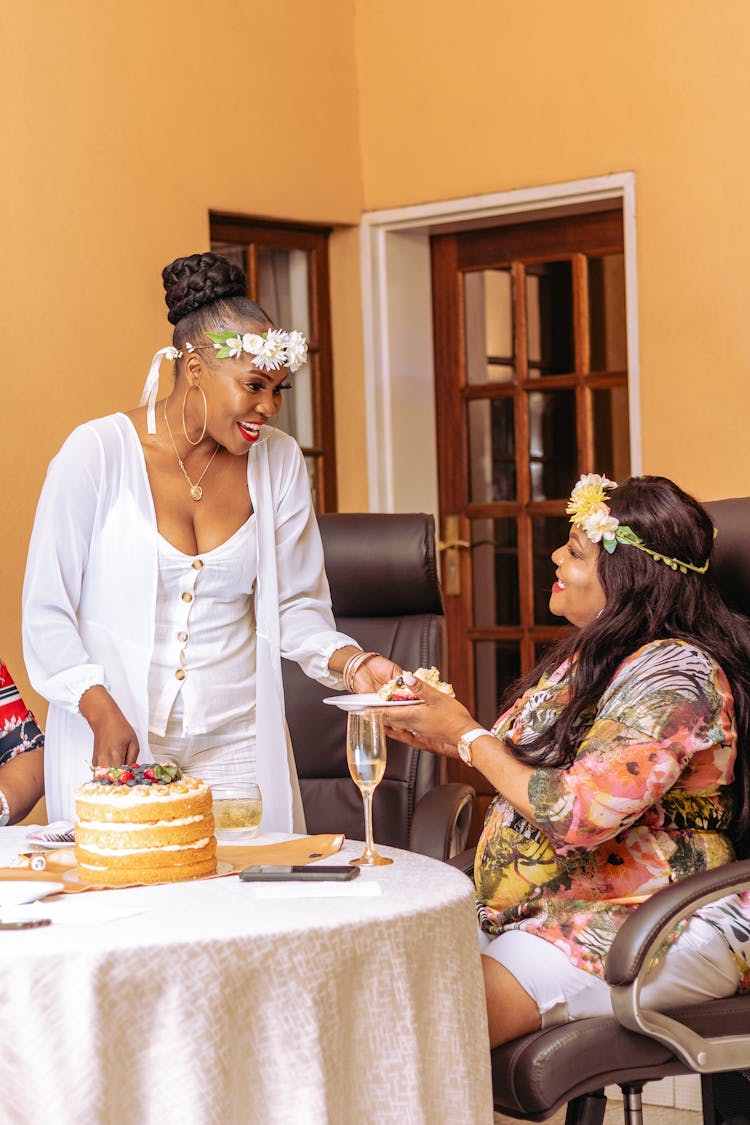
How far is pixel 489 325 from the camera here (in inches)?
189

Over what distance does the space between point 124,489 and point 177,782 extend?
0.67 metres

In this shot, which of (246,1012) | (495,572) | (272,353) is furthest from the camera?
(495,572)

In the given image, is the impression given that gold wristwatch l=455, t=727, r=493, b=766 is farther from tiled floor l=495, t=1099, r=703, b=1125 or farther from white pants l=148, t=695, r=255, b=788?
tiled floor l=495, t=1099, r=703, b=1125

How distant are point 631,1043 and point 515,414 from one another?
2969 mm

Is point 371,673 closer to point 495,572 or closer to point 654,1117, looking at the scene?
point 654,1117

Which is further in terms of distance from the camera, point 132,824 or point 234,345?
point 234,345

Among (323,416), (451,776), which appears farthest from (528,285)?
(451,776)

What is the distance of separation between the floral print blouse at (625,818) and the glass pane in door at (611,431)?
2420 mm

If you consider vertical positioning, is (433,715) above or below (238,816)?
above

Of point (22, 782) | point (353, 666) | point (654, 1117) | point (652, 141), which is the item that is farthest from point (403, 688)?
point (652, 141)

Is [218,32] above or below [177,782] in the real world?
above

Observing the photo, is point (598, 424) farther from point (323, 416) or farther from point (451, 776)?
point (451, 776)

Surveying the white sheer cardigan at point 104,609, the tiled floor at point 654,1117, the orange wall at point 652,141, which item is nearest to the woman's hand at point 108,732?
the white sheer cardigan at point 104,609

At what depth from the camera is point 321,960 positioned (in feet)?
5.12
